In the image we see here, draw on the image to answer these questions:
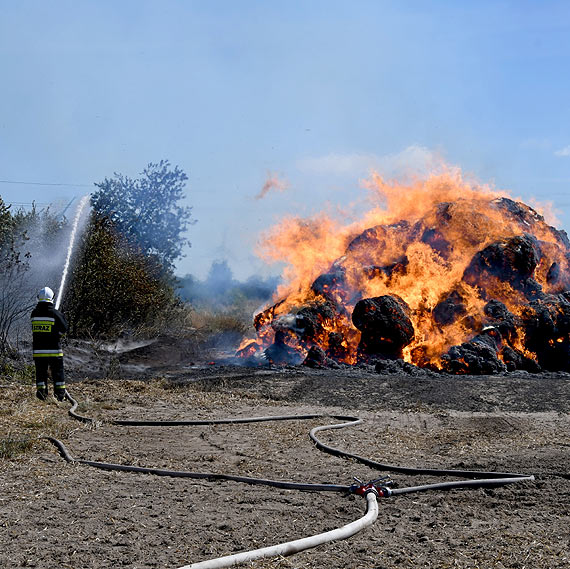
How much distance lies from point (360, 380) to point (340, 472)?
8.11 meters

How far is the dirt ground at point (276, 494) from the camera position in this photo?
3.94 metres

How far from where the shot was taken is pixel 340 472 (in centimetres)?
618

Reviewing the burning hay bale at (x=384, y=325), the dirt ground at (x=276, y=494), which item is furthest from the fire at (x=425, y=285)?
the dirt ground at (x=276, y=494)

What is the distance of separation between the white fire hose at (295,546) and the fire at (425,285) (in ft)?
42.4

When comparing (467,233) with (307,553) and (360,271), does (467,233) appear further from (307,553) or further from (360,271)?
(307,553)

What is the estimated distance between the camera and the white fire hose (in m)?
3.59

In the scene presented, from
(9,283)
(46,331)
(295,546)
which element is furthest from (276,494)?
(9,283)

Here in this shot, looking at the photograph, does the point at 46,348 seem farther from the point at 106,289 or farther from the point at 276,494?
the point at 106,289

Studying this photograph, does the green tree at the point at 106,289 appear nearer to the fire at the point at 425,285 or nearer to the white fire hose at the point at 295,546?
the fire at the point at 425,285

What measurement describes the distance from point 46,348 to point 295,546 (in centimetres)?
762

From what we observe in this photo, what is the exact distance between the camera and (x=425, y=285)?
19.5m

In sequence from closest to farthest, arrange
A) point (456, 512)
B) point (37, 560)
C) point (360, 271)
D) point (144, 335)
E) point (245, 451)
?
→ point (37, 560) → point (456, 512) → point (245, 451) → point (360, 271) → point (144, 335)

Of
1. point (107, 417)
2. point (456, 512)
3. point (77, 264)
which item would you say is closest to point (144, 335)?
point (77, 264)

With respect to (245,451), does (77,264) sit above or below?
above
